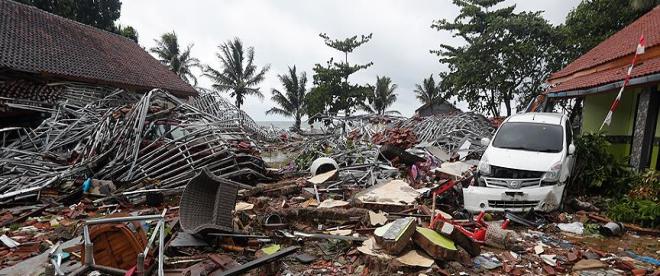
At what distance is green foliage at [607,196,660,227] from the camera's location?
20.0ft

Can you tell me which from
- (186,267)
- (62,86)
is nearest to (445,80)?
(62,86)

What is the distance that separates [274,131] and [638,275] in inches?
851

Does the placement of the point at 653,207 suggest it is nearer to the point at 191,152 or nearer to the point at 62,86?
the point at 191,152

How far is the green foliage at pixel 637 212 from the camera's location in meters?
6.11

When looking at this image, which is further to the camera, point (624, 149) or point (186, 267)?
point (624, 149)

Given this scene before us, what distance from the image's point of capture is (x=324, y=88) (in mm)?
31922

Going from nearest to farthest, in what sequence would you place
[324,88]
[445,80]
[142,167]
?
[142,167]
[445,80]
[324,88]

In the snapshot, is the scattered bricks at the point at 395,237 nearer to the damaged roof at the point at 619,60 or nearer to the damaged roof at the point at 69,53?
the damaged roof at the point at 619,60

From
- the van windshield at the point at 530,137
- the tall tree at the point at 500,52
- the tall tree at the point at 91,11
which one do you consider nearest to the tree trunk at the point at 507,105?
the tall tree at the point at 500,52

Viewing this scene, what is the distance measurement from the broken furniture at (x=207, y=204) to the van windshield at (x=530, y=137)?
5603 millimetres

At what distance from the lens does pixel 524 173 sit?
21.4ft

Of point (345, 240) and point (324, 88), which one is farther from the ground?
point (324, 88)

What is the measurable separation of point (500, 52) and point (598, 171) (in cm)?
1659

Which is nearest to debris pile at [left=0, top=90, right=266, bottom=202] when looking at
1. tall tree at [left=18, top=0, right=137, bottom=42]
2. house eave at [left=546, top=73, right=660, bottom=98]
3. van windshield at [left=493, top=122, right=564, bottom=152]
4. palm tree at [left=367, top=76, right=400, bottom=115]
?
van windshield at [left=493, top=122, right=564, bottom=152]
